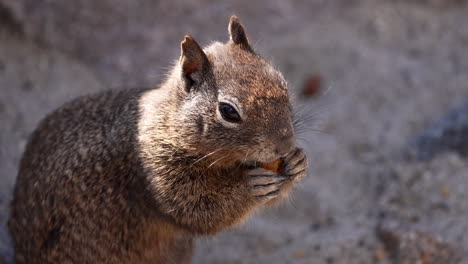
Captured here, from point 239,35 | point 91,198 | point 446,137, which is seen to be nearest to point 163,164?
point 91,198

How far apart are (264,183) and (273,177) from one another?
6cm

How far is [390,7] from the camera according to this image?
626cm

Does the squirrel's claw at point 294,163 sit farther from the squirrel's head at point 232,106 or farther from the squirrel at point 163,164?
the squirrel's head at point 232,106

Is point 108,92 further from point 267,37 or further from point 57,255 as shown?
point 267,37

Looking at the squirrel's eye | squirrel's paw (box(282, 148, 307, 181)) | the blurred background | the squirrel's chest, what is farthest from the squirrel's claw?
the squirrel's chest

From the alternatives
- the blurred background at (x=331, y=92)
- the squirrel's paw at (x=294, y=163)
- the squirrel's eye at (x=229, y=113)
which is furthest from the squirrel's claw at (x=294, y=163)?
the blurred background at (x=331, y=92)

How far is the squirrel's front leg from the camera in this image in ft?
10.4

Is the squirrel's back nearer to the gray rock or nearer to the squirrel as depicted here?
the squirrel

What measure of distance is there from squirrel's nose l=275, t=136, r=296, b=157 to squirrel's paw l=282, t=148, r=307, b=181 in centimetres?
27

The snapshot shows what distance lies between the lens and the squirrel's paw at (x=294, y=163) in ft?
10.5

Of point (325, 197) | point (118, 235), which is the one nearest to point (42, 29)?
point (118, 235)

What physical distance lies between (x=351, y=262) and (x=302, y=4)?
2730 mm

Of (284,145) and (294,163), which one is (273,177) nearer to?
(294,163)

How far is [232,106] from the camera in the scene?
292cm
